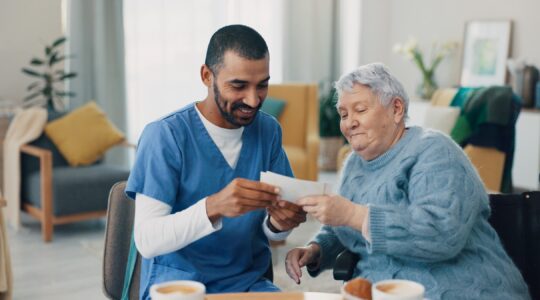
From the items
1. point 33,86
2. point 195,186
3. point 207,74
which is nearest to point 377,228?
point 195,186

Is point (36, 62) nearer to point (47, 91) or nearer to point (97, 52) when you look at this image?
point (47, 91)

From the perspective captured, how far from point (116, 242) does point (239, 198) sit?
0.56 m

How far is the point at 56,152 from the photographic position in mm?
5066

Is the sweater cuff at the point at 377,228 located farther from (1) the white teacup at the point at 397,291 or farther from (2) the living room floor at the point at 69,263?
(2) the living room floor at the point at 69,263

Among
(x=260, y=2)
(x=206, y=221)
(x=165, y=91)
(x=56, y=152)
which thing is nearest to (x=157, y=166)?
(x=206, y=221)

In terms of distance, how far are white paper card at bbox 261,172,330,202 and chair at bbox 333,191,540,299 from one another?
1.12 ft

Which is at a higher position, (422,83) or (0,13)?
(0,13)

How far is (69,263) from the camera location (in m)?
4.13

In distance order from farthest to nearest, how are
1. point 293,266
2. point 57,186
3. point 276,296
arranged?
point 57,186 < point 293,266 < point 276,296

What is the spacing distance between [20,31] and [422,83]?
383 cm

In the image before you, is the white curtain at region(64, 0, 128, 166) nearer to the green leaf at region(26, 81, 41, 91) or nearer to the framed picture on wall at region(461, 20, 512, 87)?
the green leaf at region(26, 81, 41, 91)

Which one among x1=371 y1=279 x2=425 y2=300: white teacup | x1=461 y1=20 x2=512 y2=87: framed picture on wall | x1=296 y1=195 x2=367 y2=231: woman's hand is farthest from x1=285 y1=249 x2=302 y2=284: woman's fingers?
x1=461 y1=20 x2=512 y2=87: framed picture on wall

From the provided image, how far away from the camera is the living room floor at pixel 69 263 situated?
11.9 feet

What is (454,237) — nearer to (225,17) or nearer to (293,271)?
(293,271)
